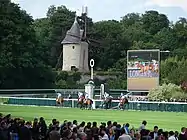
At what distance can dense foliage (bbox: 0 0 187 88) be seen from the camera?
234 feet

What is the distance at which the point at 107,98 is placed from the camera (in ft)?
141

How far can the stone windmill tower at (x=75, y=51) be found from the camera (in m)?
96.9

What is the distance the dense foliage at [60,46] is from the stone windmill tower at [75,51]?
2669 millimetres

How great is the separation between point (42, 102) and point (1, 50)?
23.3 meters

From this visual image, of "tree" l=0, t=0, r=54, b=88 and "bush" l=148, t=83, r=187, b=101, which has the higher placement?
"tree" l=0, t=0, r=54, b=88

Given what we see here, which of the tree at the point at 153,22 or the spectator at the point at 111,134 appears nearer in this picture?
the spectator at the point at 111,134

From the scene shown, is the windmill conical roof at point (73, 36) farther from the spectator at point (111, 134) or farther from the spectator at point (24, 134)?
the spectator at point (24, 134)

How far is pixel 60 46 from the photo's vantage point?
102312 millimetres

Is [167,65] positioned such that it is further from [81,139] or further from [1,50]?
[81,139]

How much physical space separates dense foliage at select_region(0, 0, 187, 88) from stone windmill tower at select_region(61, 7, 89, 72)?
2669 mm

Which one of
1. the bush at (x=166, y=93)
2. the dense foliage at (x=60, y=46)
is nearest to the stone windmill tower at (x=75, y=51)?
the dense foliage at (x=60, y=46)

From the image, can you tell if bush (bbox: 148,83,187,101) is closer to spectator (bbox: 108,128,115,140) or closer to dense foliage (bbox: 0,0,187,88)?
dense foliage (bbox: 0,0,187,88)

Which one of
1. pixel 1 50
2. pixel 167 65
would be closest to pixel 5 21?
pixel 1 50

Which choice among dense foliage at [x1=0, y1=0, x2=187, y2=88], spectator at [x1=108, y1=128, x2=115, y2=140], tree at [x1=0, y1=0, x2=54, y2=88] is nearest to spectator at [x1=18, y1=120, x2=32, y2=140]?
spectator at [x1=108, y1=128, x2=115, y2=140]
